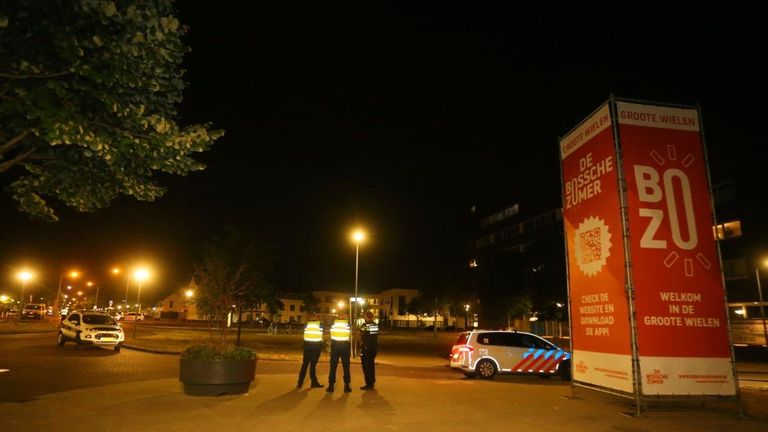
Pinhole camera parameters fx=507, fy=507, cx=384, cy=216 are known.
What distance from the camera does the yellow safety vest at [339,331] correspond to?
11.4 metres

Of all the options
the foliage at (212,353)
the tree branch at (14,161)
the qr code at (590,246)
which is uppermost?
the tree branch at (14,161)

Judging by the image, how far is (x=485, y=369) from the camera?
52.5 feet

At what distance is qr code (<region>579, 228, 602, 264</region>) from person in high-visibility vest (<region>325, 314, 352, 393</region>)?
540cm

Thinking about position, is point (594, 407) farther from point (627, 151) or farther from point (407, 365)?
point (407, 365)

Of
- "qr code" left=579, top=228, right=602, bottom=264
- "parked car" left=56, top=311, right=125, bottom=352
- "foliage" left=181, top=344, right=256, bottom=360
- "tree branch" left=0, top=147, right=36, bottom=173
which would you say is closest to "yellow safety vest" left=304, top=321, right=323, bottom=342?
"foliage" left=181, top=344, right=256, bottom=360

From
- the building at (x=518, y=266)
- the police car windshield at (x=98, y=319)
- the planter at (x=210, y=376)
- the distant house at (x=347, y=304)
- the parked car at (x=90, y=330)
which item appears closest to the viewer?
the planter at (x=210, y=376)

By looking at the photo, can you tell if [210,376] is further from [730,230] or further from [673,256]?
[730,230]

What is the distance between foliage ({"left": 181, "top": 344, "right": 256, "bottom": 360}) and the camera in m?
9.97

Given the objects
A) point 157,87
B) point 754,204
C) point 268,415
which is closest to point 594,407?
point 268,415

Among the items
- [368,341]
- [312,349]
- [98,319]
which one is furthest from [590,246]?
[98,319]

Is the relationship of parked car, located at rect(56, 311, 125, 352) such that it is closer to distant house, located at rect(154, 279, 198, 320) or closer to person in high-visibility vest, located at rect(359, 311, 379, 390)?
person in high-visibility vest, located at rect(359, 311, 379, 390)

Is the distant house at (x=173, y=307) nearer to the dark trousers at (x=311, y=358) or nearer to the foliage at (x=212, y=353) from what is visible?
the dark trousers at (x=311, y=358)

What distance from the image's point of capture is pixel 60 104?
23.0ft

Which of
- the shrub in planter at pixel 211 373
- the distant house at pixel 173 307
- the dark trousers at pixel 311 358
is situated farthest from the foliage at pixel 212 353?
the distant house at pixel 173 307
